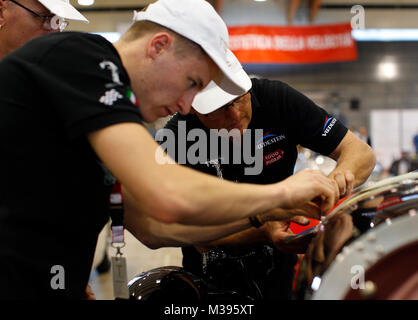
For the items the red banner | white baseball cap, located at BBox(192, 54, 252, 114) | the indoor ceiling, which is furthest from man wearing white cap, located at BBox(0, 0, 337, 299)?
the indoor ceiling

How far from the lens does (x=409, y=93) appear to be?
43.6 ft

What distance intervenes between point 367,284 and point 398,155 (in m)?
13.3

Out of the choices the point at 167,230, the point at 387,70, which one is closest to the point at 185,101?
the point at 167,230

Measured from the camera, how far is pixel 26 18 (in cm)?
176

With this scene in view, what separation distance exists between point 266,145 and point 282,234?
63 cm

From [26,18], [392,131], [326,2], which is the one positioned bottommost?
[26,18]

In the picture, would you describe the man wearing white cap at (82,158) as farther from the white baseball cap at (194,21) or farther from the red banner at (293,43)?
the red banner at (293,43)

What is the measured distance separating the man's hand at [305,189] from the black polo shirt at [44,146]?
0.40 meters

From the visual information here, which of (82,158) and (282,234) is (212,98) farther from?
A: (82,158)

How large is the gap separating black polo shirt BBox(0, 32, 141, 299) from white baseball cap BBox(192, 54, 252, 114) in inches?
27.7

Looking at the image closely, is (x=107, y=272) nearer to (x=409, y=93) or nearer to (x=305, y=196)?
(x=305, y=196)

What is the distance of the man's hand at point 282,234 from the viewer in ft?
4.06

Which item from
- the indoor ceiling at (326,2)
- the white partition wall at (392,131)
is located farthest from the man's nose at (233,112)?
the white partition wall at (392,131)

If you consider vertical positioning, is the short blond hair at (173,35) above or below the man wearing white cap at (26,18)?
below
